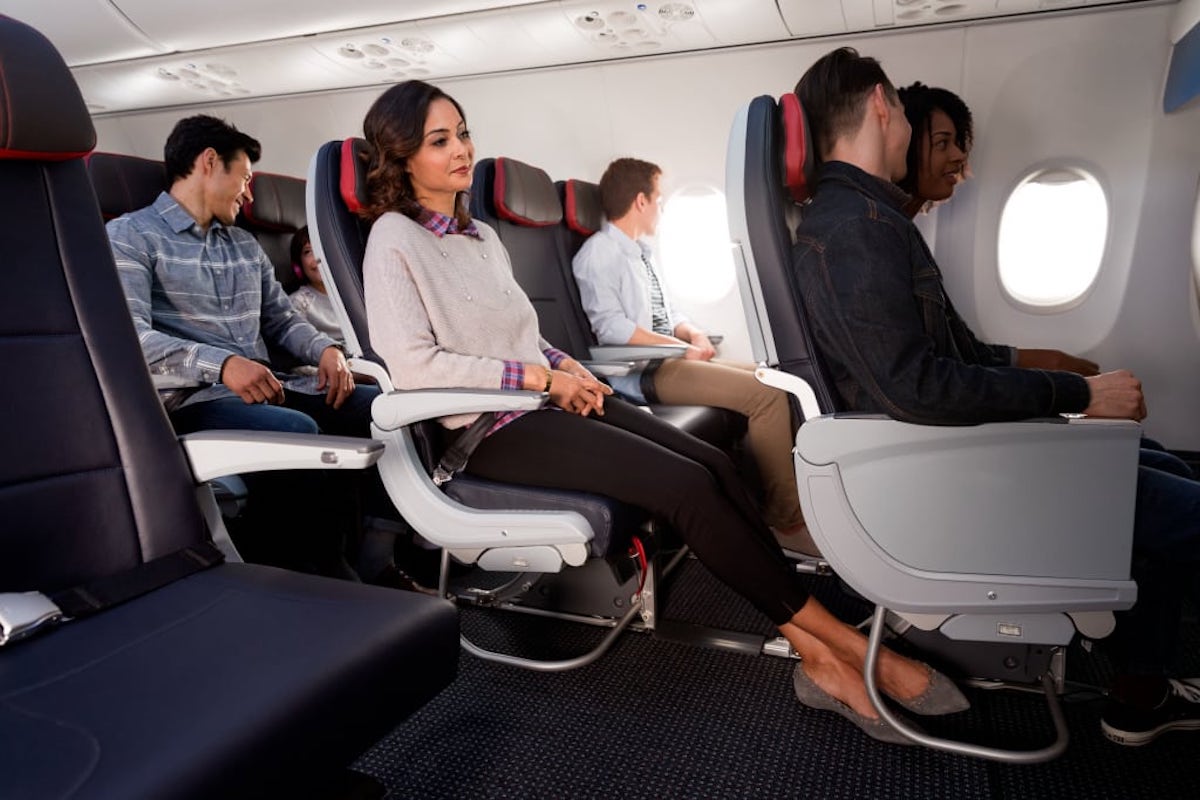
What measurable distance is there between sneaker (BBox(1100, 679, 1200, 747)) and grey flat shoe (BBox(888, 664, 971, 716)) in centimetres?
31

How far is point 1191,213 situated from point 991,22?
130 centimetres

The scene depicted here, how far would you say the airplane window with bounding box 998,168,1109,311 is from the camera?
145 inches

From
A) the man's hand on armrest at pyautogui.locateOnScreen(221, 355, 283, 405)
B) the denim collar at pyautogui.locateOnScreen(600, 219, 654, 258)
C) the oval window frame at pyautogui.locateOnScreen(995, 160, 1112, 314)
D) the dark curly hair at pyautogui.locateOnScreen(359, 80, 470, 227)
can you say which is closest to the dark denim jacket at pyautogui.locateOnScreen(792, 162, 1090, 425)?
the dark curly hair at pyautogui.locateOnScreen(359, 80, 470, 227)

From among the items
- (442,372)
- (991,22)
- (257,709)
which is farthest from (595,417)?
(991,22)

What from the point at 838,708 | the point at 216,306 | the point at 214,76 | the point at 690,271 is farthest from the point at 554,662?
the point at 214,76

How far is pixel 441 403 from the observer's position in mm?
1625

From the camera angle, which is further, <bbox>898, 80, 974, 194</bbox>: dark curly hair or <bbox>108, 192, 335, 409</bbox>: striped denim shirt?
<bbox>898, 80, 974, 194</bbox>: dark curly hair

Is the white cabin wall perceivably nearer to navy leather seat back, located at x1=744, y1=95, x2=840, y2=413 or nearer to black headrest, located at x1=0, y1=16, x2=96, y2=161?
navy leather seat back, located at x1=744, y1=95, x2=840, y2=413

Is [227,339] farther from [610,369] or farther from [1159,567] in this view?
[1159,567]

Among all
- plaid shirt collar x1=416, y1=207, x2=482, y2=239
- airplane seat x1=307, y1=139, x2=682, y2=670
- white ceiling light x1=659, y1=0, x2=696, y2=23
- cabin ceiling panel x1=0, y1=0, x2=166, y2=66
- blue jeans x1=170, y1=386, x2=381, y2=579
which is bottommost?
blue jeans x1=170, y1=386, x2=381, y2=579

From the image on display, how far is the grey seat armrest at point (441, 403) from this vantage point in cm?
154

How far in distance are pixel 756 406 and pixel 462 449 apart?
1.34 m

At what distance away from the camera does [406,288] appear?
1.78 metres

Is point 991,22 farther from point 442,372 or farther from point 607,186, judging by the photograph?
point 442,372
